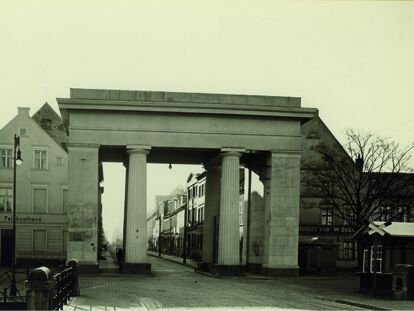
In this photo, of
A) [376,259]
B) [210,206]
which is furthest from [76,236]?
[376,259]

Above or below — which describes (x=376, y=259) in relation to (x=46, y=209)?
below

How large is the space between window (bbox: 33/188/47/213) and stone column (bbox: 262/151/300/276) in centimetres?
2081

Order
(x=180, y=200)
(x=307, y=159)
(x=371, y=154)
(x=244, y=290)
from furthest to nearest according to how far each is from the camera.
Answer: (x=180, y=200) < (x=307, y=159) < (x=371, y=154) < (x=244, y=290)

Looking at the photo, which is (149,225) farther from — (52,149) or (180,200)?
(52,149)

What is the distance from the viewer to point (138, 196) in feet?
137

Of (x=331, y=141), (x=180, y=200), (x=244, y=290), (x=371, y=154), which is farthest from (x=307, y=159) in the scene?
(x=180, y=200)

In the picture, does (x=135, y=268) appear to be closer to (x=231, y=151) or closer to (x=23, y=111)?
(x=231, y=151)

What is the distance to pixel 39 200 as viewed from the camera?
54500 mm

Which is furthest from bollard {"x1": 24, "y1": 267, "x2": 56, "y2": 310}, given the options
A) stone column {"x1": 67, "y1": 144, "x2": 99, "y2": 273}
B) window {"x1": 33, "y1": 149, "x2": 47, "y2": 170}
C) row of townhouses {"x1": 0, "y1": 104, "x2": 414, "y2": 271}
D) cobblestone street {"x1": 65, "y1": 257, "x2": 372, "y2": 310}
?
window {"x1": 33, "y1": 149, "x2": 47, "y2": 170}

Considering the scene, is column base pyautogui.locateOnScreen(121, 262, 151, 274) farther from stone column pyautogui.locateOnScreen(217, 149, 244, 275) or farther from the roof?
the roof

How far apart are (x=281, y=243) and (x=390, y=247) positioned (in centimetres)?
1567

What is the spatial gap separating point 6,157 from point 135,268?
1885 cm

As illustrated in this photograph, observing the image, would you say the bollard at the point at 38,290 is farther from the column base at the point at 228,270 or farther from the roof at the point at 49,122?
the roof at the point at 49,122

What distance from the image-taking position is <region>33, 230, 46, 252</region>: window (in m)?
54.0
